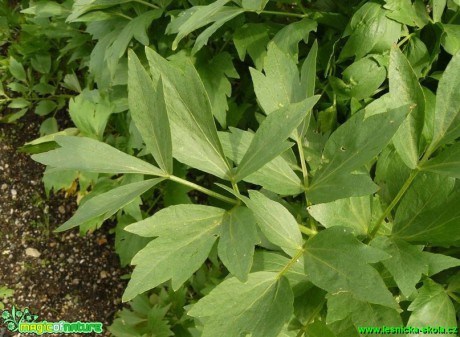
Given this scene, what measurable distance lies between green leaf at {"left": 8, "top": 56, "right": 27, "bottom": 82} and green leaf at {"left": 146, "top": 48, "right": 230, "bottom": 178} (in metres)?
1.62

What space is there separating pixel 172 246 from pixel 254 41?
0.70 meters

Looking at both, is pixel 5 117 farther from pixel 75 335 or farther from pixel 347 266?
pixel 347 266

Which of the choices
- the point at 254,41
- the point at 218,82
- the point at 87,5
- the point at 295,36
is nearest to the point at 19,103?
the point at 87,5

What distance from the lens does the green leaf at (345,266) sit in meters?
0.66

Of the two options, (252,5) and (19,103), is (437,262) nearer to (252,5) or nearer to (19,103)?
(252,5)

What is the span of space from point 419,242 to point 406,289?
0.43 feet

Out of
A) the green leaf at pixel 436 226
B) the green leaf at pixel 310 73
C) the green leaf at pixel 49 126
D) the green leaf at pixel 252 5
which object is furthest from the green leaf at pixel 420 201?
the green leaf at pixel 49 126

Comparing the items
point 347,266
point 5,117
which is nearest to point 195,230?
point 347,266

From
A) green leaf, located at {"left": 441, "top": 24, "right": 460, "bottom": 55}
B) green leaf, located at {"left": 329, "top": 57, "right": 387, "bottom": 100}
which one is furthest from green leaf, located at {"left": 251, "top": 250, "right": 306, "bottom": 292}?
green leaf, located at {"left": 441, "top": 24, "right": 460, "bottom": 55}

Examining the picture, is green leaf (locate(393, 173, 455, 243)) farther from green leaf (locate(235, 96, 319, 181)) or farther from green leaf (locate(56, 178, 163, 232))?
green leaf (locate(56, 178, 163, 232))

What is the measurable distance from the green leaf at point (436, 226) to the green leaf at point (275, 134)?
0.98 ft

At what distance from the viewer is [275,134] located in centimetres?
70

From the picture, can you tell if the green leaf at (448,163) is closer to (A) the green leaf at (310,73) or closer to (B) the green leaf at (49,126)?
(A) the green leaf at (310,73)

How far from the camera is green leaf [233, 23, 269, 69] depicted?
4.07 ft
